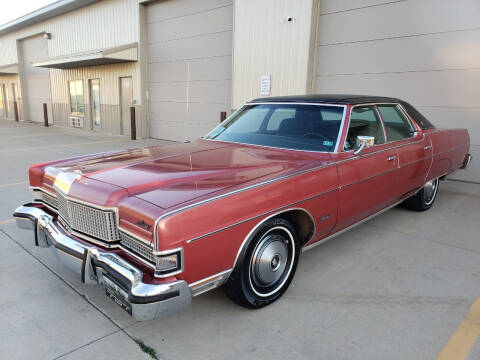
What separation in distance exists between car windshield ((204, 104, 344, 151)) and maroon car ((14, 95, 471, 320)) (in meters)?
0.01

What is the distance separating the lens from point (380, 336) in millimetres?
2422

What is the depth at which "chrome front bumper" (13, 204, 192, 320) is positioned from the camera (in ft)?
6.58

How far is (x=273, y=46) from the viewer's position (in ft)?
30.1

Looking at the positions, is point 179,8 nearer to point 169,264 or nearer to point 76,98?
point 76,98

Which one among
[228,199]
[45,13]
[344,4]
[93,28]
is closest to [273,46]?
[344,4]

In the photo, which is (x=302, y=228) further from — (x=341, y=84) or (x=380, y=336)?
(x=341, y=84)

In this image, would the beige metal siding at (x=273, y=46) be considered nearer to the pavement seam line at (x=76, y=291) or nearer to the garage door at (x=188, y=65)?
the garage door at (x=188, y=65)

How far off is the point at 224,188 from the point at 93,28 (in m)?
15.6

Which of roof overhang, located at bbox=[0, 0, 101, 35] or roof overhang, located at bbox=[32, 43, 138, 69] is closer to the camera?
roof overhang, located at bbox=[32, 43, 138, 69]

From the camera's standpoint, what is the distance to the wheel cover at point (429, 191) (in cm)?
494

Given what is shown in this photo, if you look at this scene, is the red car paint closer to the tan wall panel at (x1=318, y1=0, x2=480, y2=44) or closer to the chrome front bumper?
the chrome front bumper

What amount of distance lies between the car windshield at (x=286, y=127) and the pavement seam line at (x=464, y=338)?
1.66m

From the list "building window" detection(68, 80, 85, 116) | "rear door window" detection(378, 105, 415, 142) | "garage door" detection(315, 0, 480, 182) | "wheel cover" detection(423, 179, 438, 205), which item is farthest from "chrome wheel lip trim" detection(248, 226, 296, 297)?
"building window" detection(68, 80, 85, 116)

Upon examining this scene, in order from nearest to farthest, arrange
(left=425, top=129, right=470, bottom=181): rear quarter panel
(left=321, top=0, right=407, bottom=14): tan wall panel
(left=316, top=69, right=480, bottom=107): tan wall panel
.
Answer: (left=425, top=129, right=470, bottom=181): rear quarter panel
(left=316, top=69, right=480, bottom=107): tan wall panel
(left=321, top=0, right=407, bottom=14): tan wall panel
